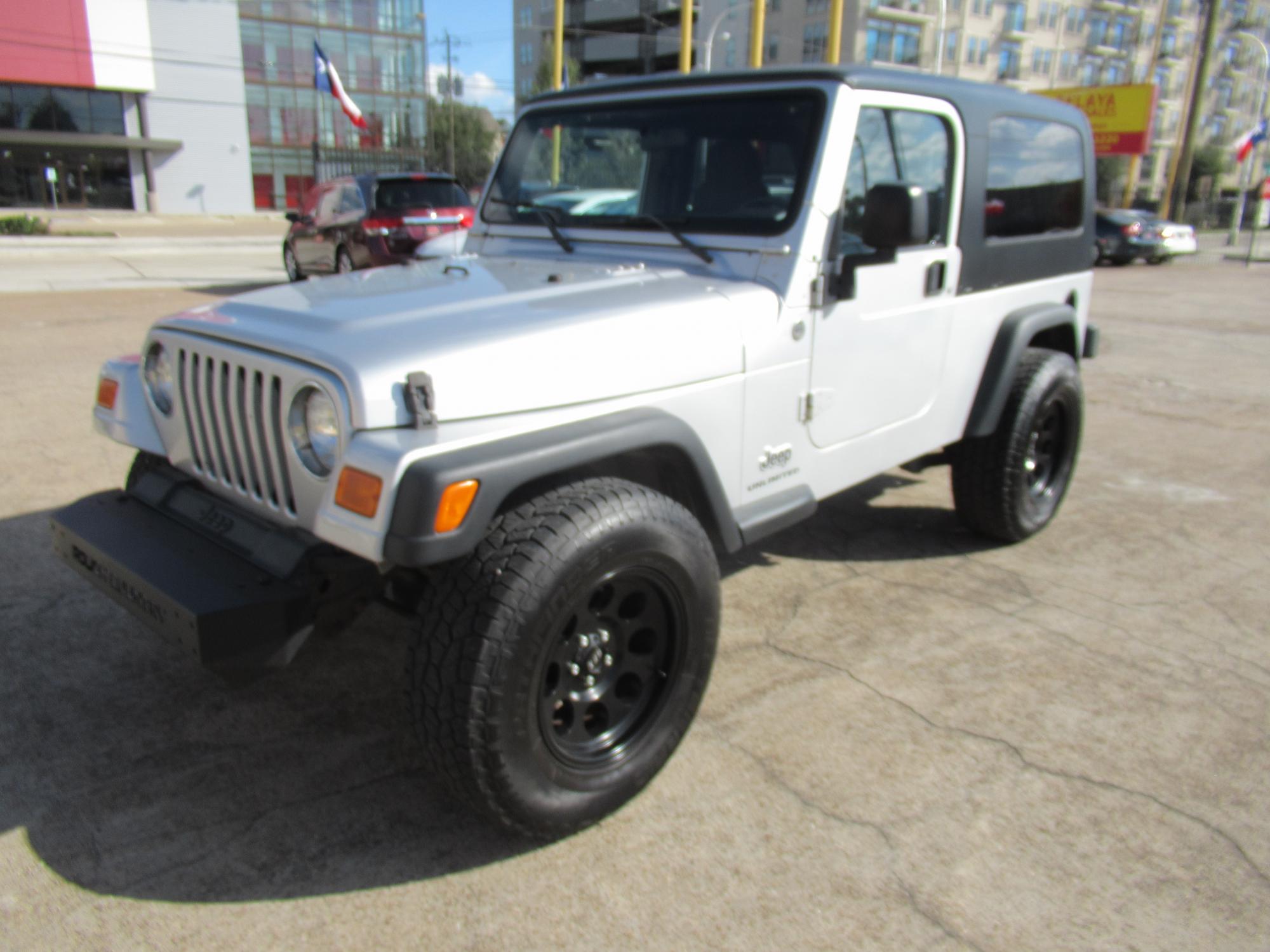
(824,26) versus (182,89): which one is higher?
(824,26)

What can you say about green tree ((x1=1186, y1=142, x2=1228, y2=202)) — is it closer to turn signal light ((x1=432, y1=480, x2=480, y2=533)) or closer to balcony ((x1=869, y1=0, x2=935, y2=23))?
balcony ((x1=869, y1=0, x2=935, y2=23))

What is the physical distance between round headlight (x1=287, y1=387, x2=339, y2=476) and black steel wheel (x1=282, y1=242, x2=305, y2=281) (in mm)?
11689

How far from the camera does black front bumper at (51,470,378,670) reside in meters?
2.22

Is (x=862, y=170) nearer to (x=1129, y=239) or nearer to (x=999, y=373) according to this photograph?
(x=999, y=373)

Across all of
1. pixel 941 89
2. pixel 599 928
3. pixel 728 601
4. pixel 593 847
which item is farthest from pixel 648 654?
pixel 941 89

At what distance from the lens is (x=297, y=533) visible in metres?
2.45

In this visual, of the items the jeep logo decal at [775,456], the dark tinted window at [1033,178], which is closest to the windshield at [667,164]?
the jeep logo decal at [775,456]

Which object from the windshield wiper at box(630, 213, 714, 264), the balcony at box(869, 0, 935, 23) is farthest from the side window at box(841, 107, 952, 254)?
the balcony at box(869, 0, 935, 23)

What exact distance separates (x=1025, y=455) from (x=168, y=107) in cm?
4771

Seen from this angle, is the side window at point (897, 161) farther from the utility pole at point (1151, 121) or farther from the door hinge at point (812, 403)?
the utility pole at point (1151, 121)

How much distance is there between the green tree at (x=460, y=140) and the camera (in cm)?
5438

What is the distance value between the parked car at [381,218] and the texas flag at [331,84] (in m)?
14.5

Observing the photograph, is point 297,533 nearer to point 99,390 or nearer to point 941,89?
point 99,390

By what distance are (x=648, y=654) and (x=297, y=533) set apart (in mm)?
981
